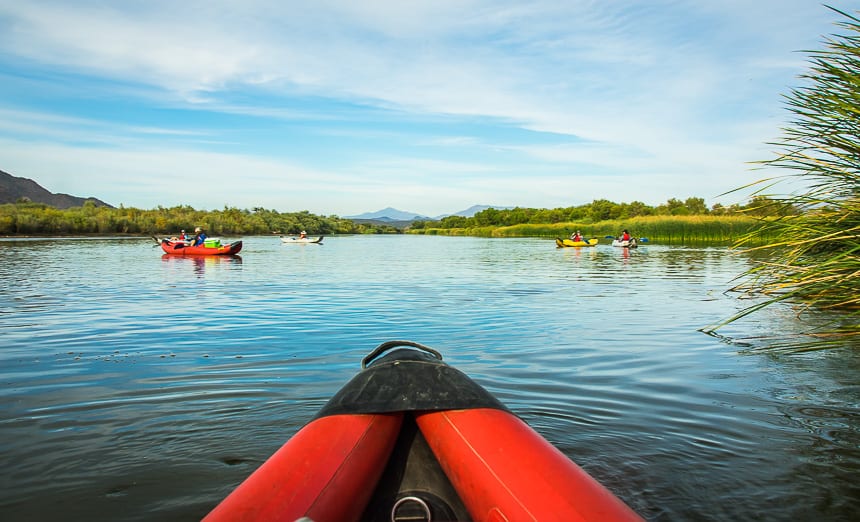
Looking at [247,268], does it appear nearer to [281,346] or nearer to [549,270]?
[549,270]

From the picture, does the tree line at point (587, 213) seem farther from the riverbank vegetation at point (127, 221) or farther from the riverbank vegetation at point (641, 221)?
the riverbank vegetation at point (127, 221)

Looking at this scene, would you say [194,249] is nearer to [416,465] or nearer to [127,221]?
[416,465]

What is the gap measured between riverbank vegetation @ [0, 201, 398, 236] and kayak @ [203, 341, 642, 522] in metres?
64.4

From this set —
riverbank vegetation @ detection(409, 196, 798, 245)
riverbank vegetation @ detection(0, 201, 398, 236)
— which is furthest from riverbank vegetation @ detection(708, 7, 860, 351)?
riverbank vegetation @ detection(0, 201, 398, 236)

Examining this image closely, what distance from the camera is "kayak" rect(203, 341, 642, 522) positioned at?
2441mm

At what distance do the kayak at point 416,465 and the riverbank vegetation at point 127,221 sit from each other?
64.4 meters

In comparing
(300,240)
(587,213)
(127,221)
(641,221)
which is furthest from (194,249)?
(587,213)

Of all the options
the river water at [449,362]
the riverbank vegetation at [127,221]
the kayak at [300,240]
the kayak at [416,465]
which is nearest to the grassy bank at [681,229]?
the kayak at [300,240]

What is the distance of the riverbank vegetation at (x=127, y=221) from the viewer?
5953 cm

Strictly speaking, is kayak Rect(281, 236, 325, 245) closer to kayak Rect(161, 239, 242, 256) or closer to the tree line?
kayak Rect(161, 239, 242, 256)

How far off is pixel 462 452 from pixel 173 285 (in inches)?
593

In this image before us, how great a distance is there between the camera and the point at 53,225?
201 feet

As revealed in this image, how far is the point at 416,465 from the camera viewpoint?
3.30m

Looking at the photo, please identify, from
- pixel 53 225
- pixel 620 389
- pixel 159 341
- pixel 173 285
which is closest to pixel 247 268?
pixel 173 285
